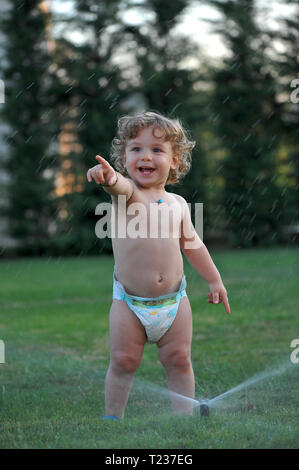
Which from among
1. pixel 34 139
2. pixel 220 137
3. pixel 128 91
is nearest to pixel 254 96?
pixel 220 137

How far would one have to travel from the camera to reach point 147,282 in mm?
2738

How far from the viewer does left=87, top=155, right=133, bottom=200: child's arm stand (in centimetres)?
246

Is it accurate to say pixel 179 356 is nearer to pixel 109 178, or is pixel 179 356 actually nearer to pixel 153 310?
pixel 153 310

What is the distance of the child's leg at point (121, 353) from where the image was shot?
273cm

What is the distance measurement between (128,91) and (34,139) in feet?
8.30

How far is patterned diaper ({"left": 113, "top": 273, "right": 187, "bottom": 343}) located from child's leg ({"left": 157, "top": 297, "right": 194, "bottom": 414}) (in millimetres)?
39

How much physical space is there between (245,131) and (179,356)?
44.5 feet

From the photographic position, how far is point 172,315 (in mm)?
2764
